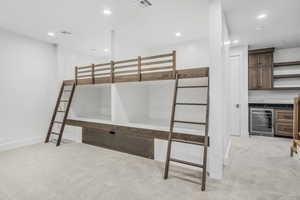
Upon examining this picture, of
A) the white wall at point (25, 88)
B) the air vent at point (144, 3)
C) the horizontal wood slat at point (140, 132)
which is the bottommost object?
the horizontal wood slat at point (140, 132)

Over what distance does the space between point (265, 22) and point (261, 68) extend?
209 centimetres

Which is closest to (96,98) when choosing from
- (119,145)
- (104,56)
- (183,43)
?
(104,56)

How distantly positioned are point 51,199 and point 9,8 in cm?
332

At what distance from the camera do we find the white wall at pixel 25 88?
13.1ft

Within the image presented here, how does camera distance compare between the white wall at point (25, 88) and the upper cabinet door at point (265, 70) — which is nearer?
the white wall at point (25, 88)

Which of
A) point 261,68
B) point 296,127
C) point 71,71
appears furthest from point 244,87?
point 71,71

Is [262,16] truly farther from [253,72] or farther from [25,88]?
[25,88]

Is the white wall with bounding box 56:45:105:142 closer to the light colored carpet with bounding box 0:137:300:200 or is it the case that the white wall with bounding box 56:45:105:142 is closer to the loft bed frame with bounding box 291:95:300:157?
the light colored carpet with bounding box 0:137:300:200

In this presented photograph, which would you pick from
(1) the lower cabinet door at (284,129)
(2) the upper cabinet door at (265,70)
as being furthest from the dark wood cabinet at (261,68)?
(1) the lower cabinet door at (284,129)

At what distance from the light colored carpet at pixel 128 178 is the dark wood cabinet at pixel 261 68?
229 centimetres

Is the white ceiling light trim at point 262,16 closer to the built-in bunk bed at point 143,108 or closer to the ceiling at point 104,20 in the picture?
the ceiling at point 104,20

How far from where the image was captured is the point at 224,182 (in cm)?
245

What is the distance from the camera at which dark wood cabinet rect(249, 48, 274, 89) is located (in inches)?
204

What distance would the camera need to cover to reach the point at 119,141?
12.6 feet
